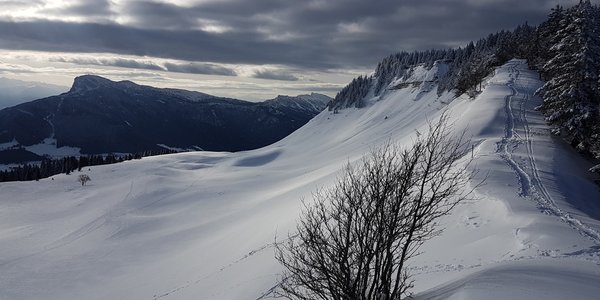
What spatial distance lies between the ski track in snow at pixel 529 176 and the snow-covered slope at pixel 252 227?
0.41 ft

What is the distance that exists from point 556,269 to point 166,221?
47.1 m

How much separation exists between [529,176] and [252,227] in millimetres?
23826

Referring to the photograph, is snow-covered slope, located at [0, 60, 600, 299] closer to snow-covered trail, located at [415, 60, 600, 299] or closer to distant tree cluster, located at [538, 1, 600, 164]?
snow-covered trail, located at [415, 60, 600, 299]

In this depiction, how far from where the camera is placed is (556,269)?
34.6ft

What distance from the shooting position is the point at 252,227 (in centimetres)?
4016

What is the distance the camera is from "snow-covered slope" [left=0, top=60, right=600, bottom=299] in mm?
14070

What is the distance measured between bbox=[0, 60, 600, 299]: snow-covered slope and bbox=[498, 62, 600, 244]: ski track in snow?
12 cm

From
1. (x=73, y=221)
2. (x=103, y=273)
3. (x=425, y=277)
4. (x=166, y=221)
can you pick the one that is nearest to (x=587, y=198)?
(x=425, y=277)

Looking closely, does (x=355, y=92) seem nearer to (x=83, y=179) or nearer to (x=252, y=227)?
(x=83, y=179)

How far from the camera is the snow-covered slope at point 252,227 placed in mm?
14070

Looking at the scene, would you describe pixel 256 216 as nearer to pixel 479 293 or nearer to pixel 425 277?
pixel 425 277

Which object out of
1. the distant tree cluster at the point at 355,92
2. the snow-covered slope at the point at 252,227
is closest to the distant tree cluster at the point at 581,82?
the snow-covered slope at the point at 252,227

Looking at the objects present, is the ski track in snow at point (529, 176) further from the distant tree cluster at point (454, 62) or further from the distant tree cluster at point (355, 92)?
the distant tree cluster at point (355, 92)

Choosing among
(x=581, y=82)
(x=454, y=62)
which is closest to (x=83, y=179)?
(x=581, y=82)
